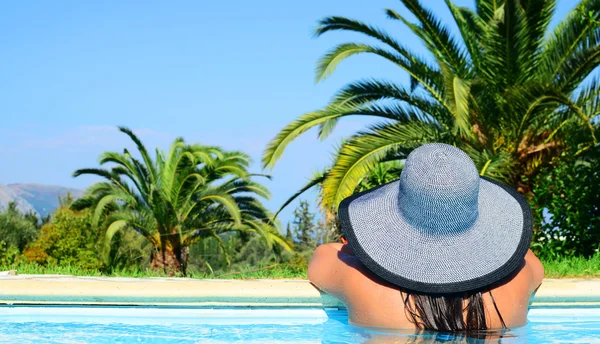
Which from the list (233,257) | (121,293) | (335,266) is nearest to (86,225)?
(233,257)

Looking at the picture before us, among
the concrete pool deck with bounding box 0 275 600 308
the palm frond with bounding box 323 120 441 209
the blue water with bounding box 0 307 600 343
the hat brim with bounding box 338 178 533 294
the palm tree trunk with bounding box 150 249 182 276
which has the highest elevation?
the palm frond with bounding box 323 120 441 209

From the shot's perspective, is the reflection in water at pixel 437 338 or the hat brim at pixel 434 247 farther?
the reflection in water at pixel 437 338

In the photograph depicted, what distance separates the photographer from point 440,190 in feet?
11.0

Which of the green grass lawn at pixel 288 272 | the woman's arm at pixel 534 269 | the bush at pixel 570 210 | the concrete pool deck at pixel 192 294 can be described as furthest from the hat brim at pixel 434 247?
the bush at pixel 570 210

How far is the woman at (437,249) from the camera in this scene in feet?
11.2

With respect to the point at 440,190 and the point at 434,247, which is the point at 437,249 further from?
the point at 440,190

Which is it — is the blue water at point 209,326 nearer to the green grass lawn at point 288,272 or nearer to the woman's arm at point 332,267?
the woman's arm at point 332,267

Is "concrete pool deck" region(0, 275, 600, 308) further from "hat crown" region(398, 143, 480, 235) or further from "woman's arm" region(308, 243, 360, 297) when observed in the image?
"hat crown" region(398, 143, 480, 235)

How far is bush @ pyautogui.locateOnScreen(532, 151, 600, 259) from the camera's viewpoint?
10578 millimetres

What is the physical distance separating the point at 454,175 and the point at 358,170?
23.1 feet

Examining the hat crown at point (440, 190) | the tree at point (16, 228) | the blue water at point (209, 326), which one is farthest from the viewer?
the tree at point (16, 228)

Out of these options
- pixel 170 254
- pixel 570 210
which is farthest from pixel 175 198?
pixel 570 210

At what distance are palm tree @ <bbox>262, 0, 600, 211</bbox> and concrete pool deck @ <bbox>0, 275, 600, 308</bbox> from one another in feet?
16.4

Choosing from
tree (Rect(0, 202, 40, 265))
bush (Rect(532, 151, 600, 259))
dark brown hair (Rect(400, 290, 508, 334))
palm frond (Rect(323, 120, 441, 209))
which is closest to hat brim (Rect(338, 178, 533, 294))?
dark brown hair (Rect(400, 290, 508, 334))
